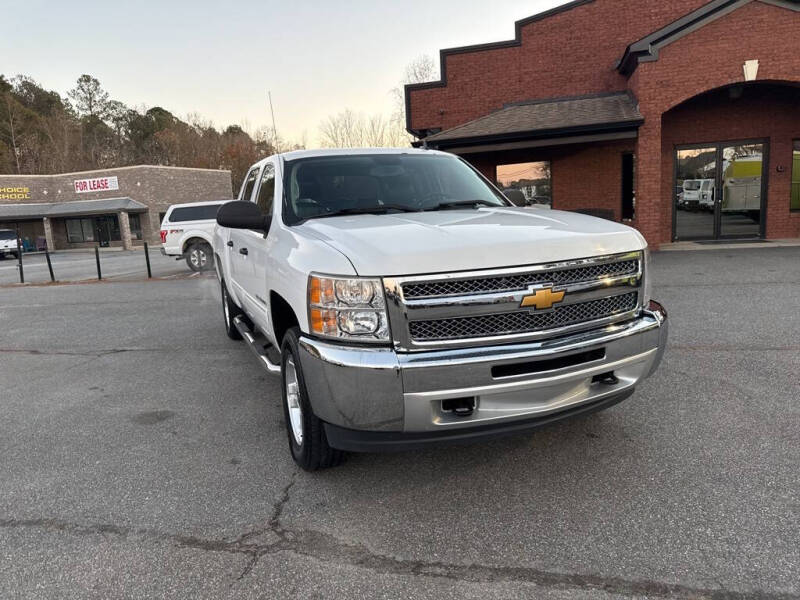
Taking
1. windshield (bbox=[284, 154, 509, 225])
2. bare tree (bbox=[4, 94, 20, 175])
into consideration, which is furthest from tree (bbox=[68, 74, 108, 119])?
windshield (bbox=[284, 154, 509, 225])

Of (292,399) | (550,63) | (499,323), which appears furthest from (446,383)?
(550,63)

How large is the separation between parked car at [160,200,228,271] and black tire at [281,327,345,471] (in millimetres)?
Result: 13724

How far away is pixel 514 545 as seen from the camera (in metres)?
2.60

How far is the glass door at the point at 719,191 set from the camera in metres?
14.7

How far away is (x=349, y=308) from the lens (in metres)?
2.69

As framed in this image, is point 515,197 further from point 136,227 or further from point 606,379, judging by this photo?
point 136,227

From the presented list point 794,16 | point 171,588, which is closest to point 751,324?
point 171,588

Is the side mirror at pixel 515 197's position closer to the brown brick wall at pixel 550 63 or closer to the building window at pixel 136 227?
Answer: the brown brick wall at pixel 550 63

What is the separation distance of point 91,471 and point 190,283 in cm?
1050

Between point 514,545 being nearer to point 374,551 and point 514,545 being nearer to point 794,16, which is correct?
point 374,551

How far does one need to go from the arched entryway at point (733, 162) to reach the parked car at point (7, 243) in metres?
33.6

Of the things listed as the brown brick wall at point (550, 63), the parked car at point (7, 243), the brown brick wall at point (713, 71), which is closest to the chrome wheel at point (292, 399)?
the brown brick wall at point (713, 71)

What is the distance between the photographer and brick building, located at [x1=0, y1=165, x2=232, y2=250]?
39844mm

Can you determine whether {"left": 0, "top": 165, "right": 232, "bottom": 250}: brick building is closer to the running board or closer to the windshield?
the running board
